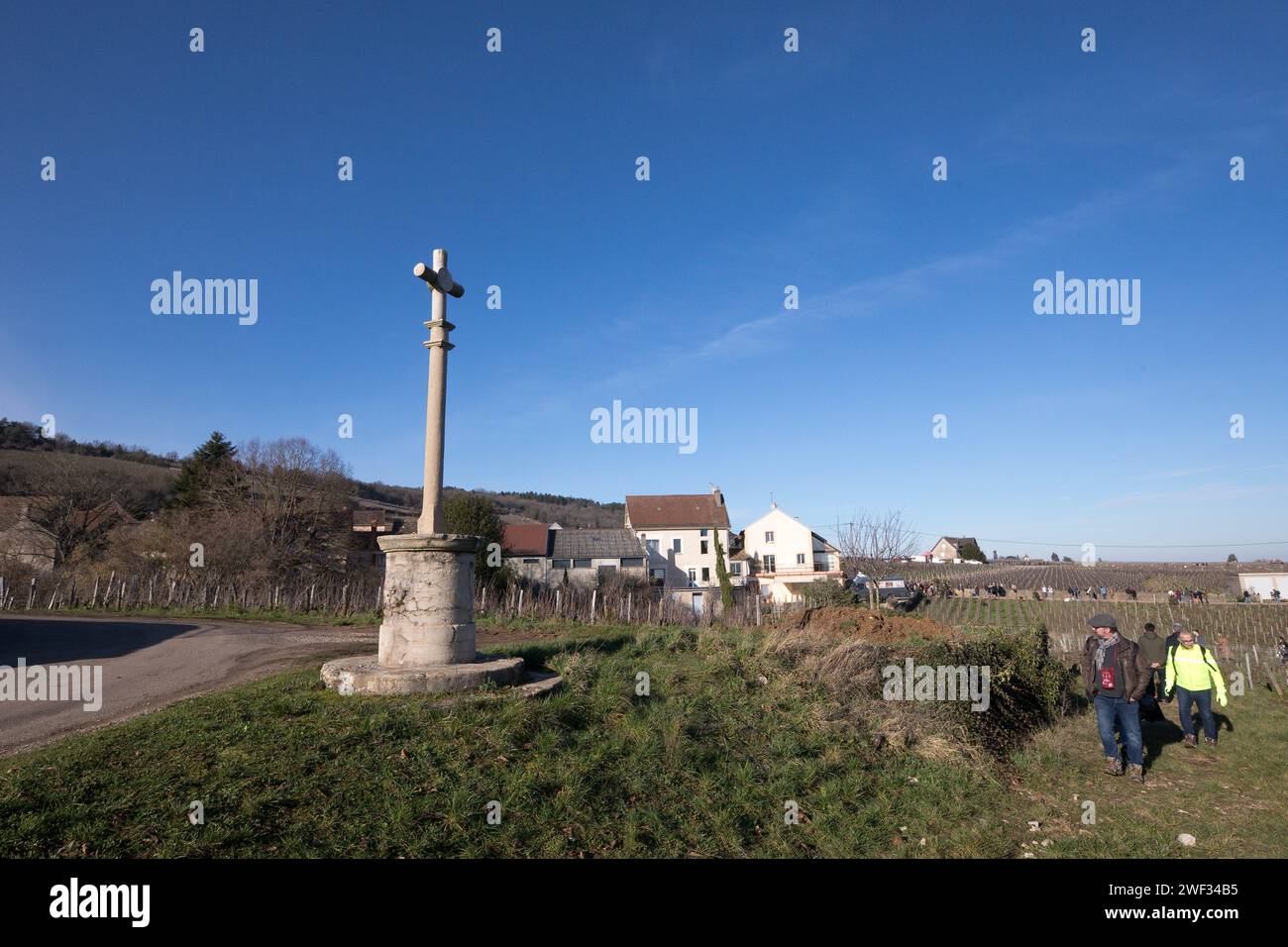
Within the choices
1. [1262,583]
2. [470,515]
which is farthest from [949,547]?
[470,515]

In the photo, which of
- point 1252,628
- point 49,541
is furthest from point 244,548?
point 1252,628

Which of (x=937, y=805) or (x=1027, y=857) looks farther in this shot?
(x=937, y=805)

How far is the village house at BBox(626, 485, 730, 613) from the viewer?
54.9m

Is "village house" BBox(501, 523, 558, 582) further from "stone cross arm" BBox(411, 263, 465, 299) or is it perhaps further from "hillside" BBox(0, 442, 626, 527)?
"stone cross arm" BBox(411, 263, 465, 299)

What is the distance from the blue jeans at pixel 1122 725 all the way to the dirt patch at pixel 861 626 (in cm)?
528

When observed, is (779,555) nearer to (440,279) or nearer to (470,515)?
(470,515)

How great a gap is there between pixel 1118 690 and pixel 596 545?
4309 centimetres

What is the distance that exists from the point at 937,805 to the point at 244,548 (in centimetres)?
3055

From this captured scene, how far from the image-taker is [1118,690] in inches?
Result: 336

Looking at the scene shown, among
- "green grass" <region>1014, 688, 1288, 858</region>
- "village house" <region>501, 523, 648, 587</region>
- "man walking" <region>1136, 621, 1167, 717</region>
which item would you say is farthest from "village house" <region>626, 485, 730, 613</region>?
"green grass" <region>1014, 688, 1288, 858</region>

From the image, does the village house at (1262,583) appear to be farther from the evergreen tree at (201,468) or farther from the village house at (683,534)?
the evergreen tree at (201,468)

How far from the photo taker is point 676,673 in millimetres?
10367

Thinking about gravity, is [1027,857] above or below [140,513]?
below
